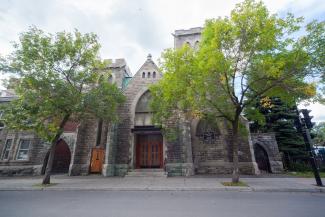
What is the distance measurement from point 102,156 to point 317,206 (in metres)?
15.3

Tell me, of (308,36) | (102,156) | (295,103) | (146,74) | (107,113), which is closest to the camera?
(308,36)

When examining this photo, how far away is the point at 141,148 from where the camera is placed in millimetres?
16297

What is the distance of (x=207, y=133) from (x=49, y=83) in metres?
13.5

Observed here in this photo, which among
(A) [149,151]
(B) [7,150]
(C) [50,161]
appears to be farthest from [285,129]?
(B) [7,150]

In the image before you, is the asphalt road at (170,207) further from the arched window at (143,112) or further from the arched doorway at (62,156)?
the arched doorway at (62,156)

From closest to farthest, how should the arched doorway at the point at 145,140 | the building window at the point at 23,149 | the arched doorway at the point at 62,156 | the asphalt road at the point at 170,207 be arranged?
the asphalt road at the point at 170,207 → the arched doorway at the point at 145,140 → the building window at the point at 23,149 → the arched doorway at the point at 62,156

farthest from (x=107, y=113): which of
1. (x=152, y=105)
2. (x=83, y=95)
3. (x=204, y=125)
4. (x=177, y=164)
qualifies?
(x=204, y=125)

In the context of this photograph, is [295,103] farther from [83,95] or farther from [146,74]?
[83,95]

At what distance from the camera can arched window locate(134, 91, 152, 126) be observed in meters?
16.3

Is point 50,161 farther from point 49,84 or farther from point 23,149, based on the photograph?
point 23,149

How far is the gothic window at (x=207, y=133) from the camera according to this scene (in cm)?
1589

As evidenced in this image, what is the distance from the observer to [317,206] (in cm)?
569

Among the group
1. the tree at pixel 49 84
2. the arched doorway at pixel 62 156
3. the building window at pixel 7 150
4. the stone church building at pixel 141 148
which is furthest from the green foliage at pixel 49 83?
the building window at pixel 7 150

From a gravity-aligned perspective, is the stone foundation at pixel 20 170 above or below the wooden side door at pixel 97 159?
below
